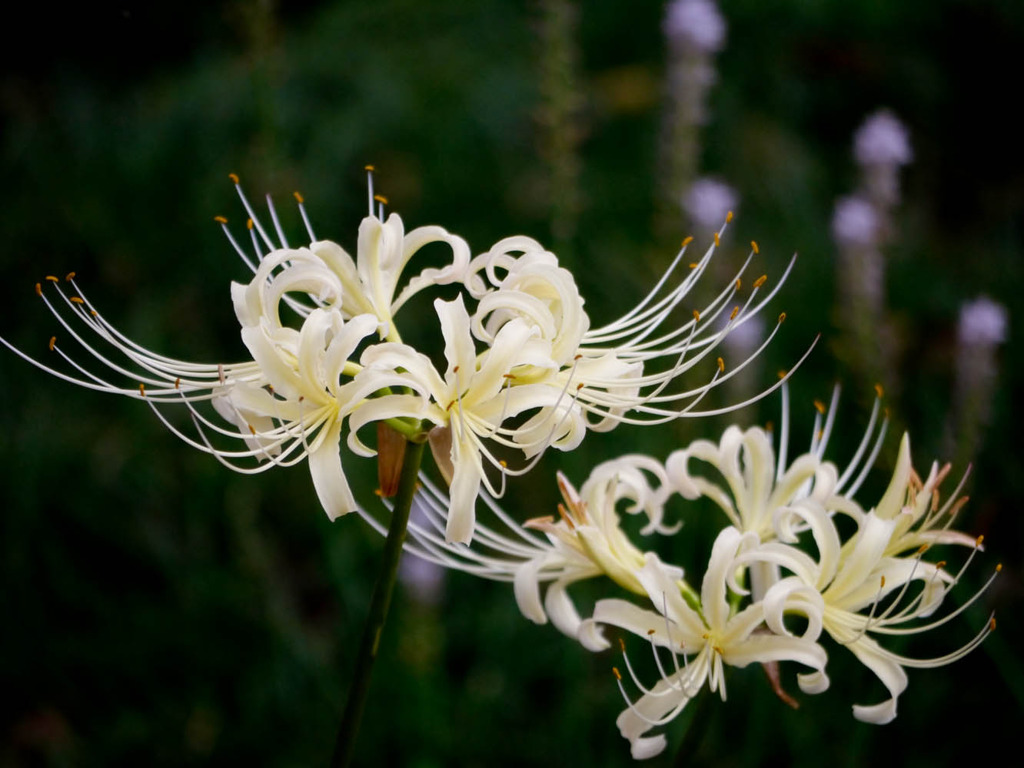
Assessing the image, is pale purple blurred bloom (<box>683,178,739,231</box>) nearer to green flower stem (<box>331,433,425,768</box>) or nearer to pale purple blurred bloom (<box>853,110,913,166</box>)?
pale purple blurred bloom (<box>853,110,913,166</box>)

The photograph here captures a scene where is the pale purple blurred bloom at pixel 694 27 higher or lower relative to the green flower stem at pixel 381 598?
higher

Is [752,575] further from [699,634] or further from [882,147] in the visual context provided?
[882,147]

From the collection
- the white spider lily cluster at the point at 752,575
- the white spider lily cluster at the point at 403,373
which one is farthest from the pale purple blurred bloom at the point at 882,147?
the white spider lily cluster at the point at 403,373

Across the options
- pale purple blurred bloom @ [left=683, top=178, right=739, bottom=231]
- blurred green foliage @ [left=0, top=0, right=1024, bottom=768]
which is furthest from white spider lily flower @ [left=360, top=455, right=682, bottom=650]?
pale purple blurred bloom @ [left=683, top=178, right=739, bottom=231]

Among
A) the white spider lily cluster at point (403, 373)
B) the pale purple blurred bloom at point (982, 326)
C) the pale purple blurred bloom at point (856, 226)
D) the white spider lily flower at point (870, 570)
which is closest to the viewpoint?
the white spider lily cluster at point (403, 373)

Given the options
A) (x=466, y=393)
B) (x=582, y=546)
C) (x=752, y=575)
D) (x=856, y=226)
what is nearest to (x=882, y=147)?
(x=856, y=226)

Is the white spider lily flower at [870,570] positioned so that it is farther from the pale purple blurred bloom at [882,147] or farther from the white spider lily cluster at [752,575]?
the pale purple blurred bloom at [882,147]
